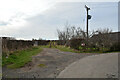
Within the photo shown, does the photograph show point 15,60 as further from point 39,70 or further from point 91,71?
point 91,71

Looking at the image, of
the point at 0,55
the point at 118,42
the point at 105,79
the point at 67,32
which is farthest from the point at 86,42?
Result: the point at 67,32

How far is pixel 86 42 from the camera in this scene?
763 inches

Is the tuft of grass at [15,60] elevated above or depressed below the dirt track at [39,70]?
above

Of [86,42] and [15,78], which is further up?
[86,42]

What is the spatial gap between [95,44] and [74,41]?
320 cm

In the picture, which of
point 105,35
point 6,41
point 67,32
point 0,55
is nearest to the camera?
point 0,55

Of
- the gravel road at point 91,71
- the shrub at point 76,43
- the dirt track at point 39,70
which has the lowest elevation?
the dirt track at point 39,70

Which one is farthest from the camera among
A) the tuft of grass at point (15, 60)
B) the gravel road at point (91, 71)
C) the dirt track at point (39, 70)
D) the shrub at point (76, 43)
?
the shrub at point (76, 43)

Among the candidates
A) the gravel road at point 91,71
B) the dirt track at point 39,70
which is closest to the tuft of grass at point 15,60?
the dirt track at point 39,70

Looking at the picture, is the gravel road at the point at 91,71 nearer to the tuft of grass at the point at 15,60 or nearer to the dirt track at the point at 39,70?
the dirt track at the point at 39,70

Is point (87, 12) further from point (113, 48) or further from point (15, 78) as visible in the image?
point (15, 78)

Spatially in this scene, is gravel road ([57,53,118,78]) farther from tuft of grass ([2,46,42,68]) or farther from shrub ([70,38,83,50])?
shrub ([70,38,83,50])

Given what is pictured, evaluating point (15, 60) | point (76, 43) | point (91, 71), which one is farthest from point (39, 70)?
point (76, 43)

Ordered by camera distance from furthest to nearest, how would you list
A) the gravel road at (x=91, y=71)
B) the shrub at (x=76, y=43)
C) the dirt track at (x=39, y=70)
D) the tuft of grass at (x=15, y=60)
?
1. the shrub at (x=76, y=43)
2. the tuft of grass at (x=15, y=60)
3. the dirt track at (x=39, y=70)
4. the gravel road at (x=91, y=71)
